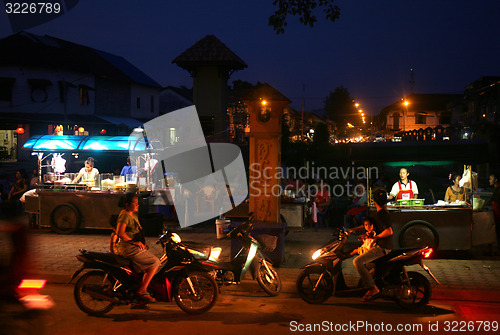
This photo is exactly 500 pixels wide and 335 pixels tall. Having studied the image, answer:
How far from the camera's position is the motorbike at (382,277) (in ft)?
22.9

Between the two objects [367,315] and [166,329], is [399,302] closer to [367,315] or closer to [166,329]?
[367,315]

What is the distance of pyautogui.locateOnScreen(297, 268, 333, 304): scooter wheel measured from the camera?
731 cm

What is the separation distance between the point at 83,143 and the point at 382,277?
12.3m

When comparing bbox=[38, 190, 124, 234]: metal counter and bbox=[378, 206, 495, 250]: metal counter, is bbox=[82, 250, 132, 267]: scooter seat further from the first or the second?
bbox=[38, 190, 124, 234]: metal counter

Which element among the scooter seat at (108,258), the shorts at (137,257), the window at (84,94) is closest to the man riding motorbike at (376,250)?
the shorts at (137,257)

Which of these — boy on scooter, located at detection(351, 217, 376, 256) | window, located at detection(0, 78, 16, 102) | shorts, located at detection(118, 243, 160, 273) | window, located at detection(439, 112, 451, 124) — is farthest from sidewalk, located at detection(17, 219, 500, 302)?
window, located at detection(439, 112, 451, 124)

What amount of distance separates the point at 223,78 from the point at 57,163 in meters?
18.6

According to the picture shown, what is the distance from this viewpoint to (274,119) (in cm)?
970

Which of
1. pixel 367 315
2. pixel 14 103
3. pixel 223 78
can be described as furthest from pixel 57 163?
pixel 14 103

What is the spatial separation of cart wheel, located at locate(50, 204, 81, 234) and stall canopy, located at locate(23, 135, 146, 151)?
2.99m

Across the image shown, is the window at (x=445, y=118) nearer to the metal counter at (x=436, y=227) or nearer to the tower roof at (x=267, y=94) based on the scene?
the metal counter at (x=436, y=227)

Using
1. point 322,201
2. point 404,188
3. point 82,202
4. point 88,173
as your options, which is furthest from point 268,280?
point 88,173

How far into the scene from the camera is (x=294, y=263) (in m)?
9.94

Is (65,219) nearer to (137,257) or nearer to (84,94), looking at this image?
(137,257)
